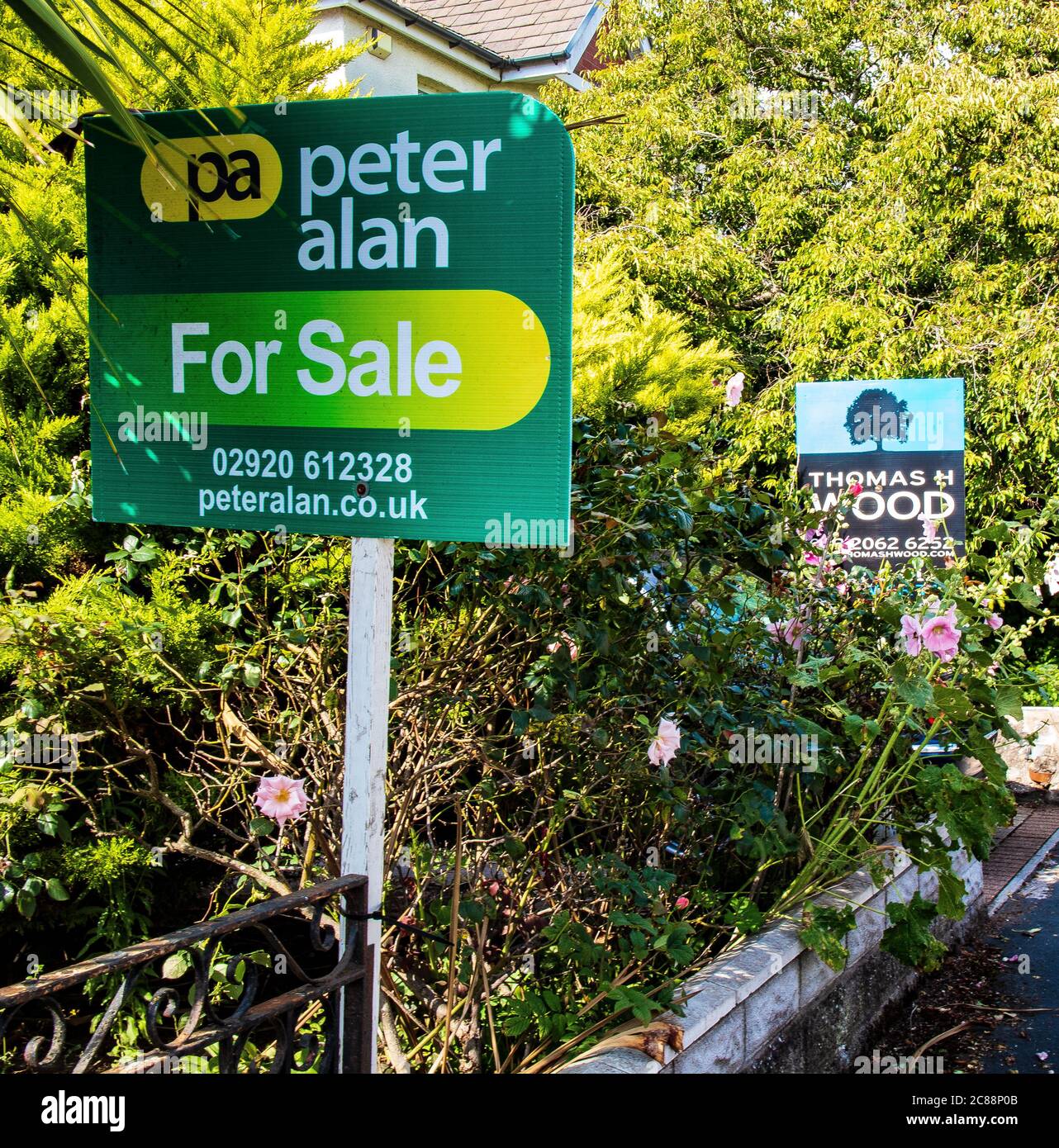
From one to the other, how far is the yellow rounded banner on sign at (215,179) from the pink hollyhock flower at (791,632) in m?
2.39


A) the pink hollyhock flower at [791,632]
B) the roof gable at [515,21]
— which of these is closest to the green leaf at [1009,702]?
the pink hollyhock flower at [791,632]

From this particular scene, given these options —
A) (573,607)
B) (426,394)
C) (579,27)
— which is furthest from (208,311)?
(579,27)

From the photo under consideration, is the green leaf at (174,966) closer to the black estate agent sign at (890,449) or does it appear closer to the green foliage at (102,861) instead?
the green foliage at (102,861)

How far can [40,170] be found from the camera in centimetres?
388

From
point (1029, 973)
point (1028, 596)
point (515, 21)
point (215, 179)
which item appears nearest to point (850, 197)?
point (515, 21)

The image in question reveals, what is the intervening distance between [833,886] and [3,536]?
294 centimetres

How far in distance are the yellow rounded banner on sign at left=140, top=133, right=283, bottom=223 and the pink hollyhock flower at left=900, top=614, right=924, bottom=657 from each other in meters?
2.39

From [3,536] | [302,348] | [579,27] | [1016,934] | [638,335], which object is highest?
[579,27]

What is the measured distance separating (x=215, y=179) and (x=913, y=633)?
2.49 m

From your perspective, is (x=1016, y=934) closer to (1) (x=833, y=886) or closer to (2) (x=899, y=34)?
(1) (x=833, y=886)

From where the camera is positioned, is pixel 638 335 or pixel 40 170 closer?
pixel 40 170

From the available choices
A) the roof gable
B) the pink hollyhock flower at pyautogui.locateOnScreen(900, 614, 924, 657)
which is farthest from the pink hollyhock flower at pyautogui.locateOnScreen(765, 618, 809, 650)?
the roof gable

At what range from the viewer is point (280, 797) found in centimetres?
266

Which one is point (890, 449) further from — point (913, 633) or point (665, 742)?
point (665, 742)
